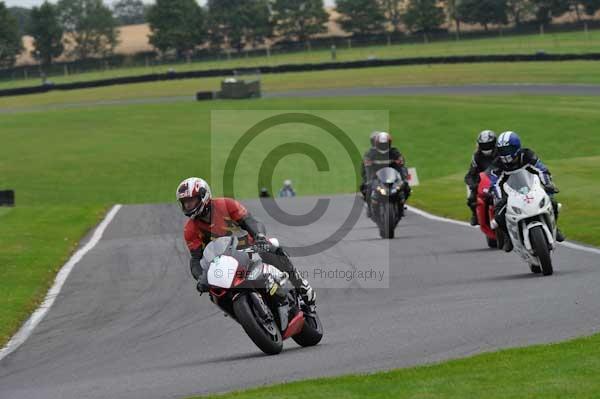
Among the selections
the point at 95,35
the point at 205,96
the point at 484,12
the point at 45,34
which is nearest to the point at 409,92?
the point at 205,96

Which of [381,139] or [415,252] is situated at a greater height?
[381,139]

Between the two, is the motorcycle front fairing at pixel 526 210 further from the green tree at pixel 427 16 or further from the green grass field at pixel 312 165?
the green tree at pixel 427 16

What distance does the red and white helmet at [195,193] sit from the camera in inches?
397

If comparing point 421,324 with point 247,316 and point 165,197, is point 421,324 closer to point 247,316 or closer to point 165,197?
point 247,316

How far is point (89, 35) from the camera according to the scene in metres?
135

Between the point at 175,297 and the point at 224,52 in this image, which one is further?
the point at 224,52

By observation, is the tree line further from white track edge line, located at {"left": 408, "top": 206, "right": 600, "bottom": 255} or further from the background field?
white track edge line, located at {"left": 408, "top": 206, "right": 600, "bottom": 255}

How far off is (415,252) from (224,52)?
308 ft

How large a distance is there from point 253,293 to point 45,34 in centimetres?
11589

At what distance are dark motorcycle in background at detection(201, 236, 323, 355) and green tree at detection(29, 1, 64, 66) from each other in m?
115

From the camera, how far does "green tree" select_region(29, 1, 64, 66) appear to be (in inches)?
4786

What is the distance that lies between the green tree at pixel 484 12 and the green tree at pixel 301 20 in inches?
670

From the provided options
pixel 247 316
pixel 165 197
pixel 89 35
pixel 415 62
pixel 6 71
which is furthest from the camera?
pixel 89 35

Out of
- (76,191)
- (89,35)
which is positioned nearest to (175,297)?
(76,191)
